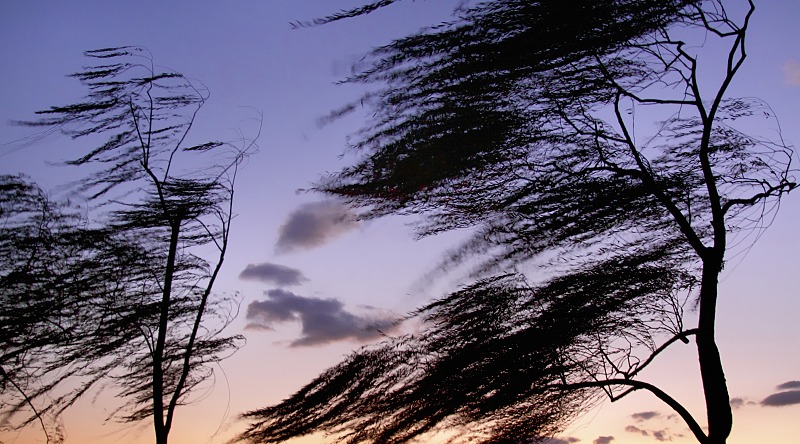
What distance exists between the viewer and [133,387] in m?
5.38

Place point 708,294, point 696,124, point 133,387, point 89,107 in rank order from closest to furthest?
1. point 708,294
2. point 696,124
3. point 133,387
4. point 89,107

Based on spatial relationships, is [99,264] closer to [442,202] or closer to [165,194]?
[165,194]

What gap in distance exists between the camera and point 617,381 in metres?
3.88

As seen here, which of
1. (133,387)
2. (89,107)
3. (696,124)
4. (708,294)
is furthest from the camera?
(89,107)

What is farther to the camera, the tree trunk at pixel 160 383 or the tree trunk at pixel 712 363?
the tree trunk at pixel 160 383

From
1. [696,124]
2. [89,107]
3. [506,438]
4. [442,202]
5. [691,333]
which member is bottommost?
[506,438]

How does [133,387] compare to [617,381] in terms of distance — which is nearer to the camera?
[617,381]

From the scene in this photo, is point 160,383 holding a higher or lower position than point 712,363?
higher

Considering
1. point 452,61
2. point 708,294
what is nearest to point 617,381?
point 708,294

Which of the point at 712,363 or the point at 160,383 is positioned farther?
the point at 160,383

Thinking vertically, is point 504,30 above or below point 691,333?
above

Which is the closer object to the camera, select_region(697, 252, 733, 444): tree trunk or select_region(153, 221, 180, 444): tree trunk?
select_region(697, 252, 733, 444): tree trunk

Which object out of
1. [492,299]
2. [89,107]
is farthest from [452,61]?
[89,107]

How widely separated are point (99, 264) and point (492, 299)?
4.22 metres
